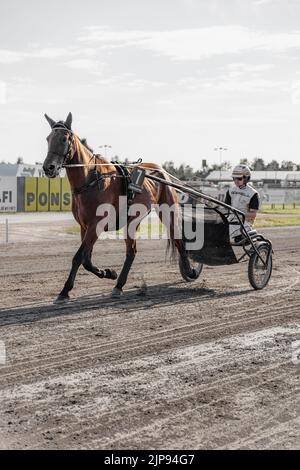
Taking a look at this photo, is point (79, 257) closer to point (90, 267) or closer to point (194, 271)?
point (90, 267)

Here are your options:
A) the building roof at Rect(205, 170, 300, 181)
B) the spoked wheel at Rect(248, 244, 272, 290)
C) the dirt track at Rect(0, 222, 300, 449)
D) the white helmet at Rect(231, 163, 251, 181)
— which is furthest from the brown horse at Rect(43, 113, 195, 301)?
the building roof at Rect(205, 170, 300, 181)

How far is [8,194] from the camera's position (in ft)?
86.3

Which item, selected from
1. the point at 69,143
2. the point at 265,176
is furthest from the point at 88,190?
the point at 265,176

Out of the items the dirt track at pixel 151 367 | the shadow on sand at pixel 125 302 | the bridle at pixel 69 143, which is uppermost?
the bridle at pixel 69 143

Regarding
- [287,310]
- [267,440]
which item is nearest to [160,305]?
[287,310]

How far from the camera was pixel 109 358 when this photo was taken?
5.14m

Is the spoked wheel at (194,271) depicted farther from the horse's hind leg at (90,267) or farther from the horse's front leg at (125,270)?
the horse's hind leg at (90,267)

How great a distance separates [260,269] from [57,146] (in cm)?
362

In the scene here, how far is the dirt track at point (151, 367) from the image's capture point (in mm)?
3654

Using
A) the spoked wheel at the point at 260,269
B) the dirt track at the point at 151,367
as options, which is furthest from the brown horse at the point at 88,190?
the spoked wheel at the point at 260,269

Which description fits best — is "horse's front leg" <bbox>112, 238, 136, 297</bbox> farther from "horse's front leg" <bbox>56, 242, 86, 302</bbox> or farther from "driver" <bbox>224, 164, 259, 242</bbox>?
"driver" <bbox>224, 164, 259, 242</bbox>

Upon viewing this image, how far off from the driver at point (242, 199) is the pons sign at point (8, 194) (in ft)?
60.2

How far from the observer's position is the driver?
8.74 m
